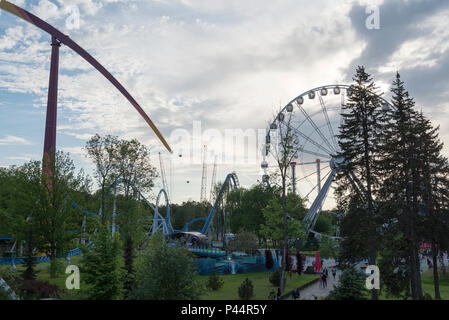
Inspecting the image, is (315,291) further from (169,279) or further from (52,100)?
(52,100)

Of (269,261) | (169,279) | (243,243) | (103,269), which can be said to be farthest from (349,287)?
(243,243)

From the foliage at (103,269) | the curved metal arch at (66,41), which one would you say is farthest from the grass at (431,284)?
the curved metal arch at (66,41)

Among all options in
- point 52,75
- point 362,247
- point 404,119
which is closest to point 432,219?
point 362,247

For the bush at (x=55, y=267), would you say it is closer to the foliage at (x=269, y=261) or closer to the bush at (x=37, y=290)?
the bush at (x=37, y=290)

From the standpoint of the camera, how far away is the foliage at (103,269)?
19.3 meters

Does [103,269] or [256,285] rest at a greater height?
[103,269]

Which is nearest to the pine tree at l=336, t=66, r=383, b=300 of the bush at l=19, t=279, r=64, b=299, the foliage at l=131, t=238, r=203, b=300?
the foliage at l=131, t=238, r=203, b=300

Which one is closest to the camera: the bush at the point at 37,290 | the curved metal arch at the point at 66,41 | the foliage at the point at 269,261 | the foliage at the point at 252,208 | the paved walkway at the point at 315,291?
the bush at the point at 37,290

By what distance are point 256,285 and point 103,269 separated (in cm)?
1842

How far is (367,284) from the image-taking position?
2525 centimetres

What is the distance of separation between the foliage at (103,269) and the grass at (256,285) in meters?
7.12

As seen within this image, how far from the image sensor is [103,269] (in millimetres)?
19562

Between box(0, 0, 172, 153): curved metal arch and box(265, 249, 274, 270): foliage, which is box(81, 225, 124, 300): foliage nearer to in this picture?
box(265, 249, 274, 270): foliage
